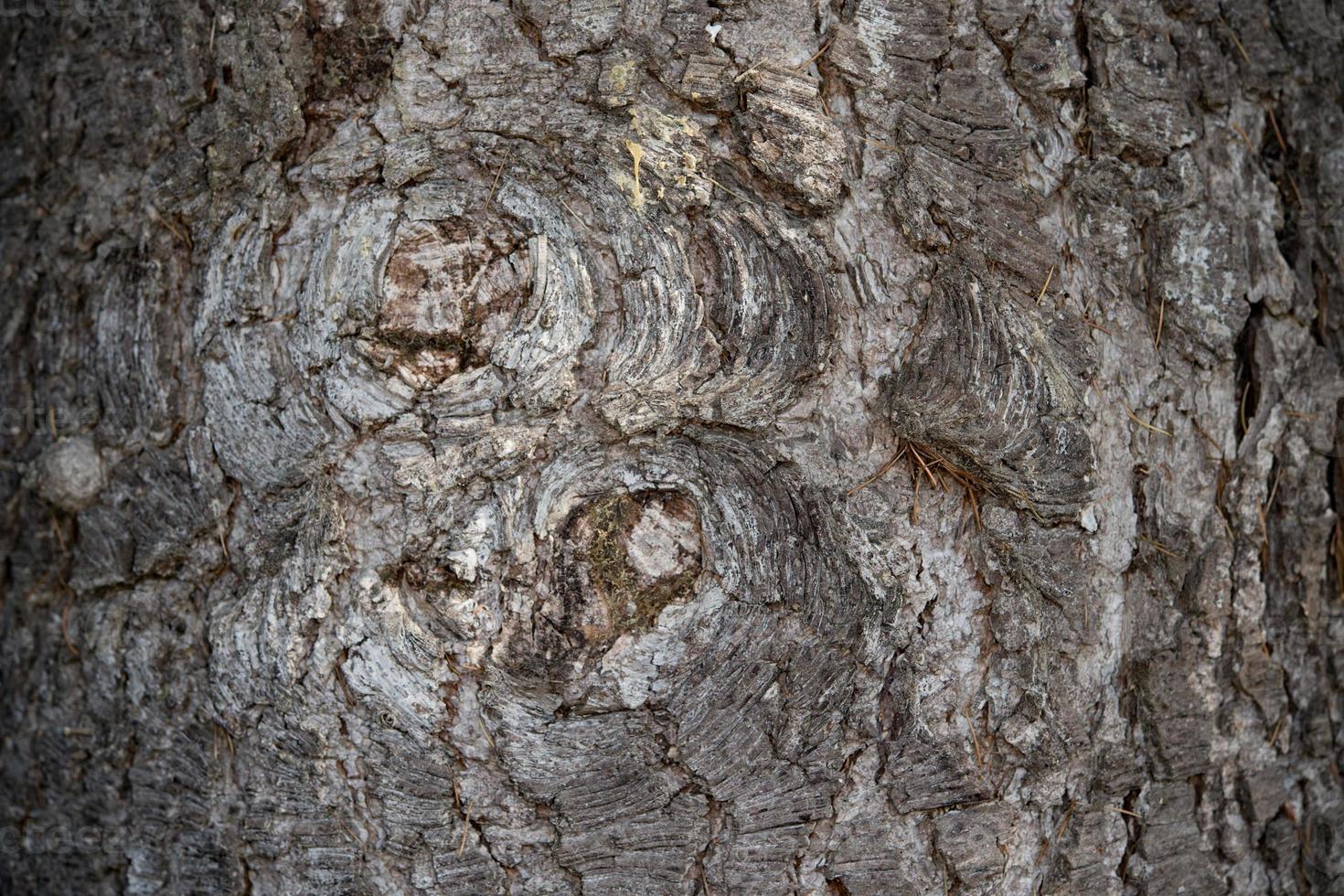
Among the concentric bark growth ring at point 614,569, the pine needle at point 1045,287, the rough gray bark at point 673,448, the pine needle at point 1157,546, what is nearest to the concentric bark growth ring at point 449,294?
the rough gray bark at point 673,448

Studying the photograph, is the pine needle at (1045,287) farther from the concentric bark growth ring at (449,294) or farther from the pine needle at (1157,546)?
the concentric bark growth ring at (449,294)

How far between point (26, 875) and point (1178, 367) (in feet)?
6.75

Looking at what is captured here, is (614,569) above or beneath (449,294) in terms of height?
beneath

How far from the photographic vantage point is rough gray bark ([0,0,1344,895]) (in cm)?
138

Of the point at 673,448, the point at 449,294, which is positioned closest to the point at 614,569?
the point at 673,448

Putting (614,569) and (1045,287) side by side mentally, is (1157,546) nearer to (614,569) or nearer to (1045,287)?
(1045,287)

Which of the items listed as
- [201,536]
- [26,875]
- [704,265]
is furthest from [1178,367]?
[26,875]

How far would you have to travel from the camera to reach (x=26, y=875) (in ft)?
5.50

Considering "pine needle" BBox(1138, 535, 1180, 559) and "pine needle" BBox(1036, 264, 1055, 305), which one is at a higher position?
"pine needle" BBox(1036, 264, 1055, 305)

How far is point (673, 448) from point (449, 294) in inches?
14.6

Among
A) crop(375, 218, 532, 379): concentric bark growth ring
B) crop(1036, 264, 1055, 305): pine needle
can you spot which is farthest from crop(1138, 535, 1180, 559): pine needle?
crop(375, 218, 532, 379): concentric bark growth ring

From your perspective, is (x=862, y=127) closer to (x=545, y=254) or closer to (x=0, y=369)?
(x=545, y=254)

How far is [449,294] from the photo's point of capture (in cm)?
136

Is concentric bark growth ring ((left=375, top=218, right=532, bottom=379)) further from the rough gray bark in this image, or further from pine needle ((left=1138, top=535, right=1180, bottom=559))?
pine needle ((left=1138, top=535, right=1180, bottom=559))
